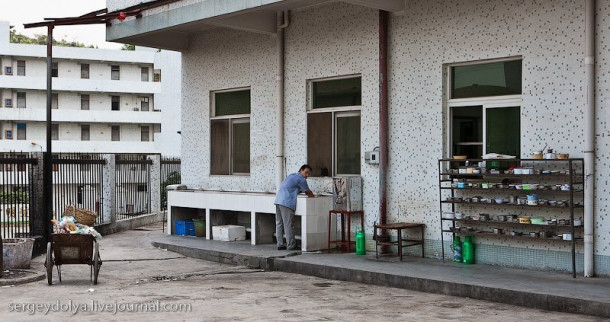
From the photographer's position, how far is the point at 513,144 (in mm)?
12625

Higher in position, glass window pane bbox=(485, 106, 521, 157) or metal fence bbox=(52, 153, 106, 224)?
glass window pane bbox=(485, 106, 521, 157)

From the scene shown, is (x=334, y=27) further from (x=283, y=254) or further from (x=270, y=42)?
(x=283, y=254)

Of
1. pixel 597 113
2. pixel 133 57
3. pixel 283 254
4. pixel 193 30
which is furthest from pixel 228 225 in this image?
pixel 133 57

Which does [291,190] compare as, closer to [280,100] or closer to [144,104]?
[280,100]

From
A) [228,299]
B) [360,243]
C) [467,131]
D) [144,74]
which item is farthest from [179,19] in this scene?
[144,74]

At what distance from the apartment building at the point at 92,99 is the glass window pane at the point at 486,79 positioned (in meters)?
48.9

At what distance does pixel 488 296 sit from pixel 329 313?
8.20ft

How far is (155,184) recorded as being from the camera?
79.1 feet

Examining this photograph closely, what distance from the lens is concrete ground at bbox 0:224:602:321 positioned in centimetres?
956

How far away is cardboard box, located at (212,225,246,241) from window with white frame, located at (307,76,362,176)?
2401 millimetres

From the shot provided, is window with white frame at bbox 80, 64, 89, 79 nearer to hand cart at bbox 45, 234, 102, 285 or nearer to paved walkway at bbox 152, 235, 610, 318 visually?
paved walkway at bbox 152, 235, 610, 318

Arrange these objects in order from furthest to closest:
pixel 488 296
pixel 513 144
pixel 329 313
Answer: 1. pixel 513 144
2. pixel 488 296
3. pixel 329 313

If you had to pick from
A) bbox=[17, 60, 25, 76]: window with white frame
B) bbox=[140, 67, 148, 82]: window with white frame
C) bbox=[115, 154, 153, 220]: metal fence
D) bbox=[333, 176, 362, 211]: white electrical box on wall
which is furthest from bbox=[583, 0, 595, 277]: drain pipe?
bbox=[17, 60, 25, 76]: window with white frame

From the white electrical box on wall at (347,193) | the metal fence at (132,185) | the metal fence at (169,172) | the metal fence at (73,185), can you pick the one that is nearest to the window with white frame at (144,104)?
the metal fence at (73,185)
